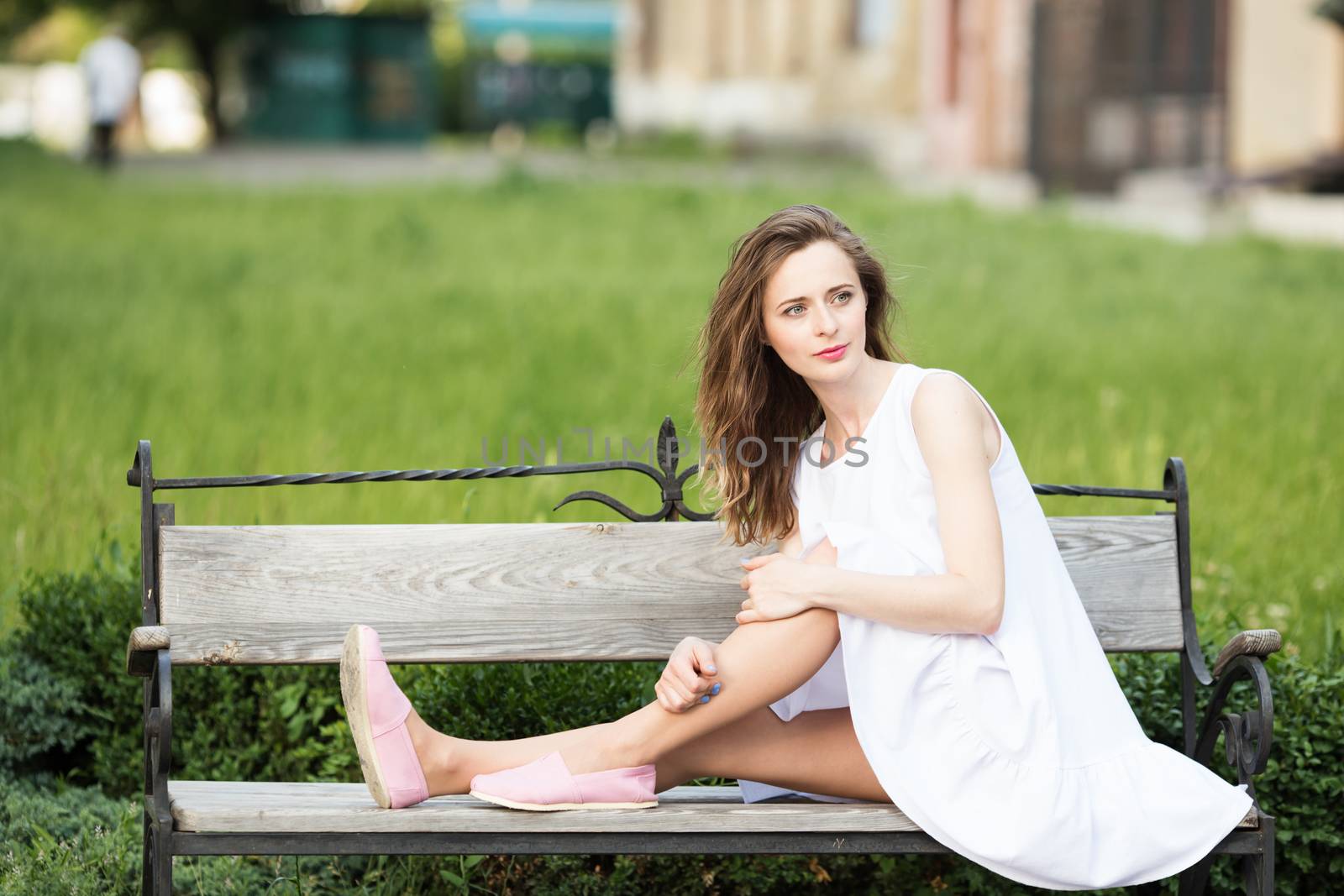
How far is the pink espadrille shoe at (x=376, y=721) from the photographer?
2.71 m

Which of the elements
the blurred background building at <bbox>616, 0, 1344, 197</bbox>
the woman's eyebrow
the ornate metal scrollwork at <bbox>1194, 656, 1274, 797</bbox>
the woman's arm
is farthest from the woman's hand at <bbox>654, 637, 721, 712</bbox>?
the blurred background building at <bbox>616, 0, 1344, 197</bbox>

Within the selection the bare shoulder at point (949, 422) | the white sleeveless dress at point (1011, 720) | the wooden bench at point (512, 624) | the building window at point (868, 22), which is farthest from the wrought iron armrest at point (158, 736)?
the building window at point (868, 22)

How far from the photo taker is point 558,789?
2756 mm

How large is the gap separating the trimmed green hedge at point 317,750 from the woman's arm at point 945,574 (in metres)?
0.76

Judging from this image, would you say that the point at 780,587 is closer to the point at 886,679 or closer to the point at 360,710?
the point at 886,679

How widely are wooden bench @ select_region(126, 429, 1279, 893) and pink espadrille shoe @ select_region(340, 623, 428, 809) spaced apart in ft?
0.16

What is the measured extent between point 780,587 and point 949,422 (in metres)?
0.40

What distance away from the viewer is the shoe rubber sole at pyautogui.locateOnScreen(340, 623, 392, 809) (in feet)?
8.90

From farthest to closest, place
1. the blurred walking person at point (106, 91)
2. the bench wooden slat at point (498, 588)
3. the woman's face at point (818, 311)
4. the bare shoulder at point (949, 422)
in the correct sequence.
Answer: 1. the blurred walking person at point (106, 91)
2. the bench wooden slat at point (498, 588)
3. the woman's face at point (818, 311)
4. the bare shoulder at point (949, 422)

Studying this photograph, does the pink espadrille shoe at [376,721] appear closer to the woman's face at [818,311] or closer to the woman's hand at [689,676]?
the woman's hand at [689,676]

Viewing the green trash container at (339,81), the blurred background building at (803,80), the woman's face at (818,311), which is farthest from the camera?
the green trash container at (339,81)

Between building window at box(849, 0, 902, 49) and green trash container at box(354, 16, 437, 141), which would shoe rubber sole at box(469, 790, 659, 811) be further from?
green trash container at box(354, 16, 437, 141)

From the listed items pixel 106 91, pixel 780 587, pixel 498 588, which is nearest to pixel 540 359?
pixel 498 588

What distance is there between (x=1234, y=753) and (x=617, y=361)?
514 cm
